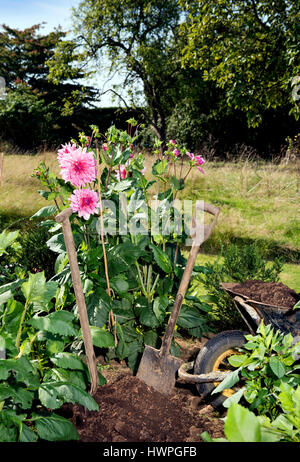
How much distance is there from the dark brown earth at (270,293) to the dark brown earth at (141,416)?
59 cm

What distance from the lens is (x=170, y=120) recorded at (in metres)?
18.1

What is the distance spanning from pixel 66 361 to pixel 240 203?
6.18m

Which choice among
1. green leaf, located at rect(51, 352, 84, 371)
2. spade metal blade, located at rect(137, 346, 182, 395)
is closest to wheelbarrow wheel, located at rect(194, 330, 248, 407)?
spade metal blade, located at rect(137, 346, 182, 395)

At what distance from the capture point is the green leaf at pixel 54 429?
138 centimetres

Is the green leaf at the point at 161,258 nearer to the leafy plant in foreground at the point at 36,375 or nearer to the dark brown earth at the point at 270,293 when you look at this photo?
the dark brown earth at the point at 270,293

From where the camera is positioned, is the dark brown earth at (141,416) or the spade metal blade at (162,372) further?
the spade metal blade at (162,372)

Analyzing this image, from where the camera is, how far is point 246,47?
843cm

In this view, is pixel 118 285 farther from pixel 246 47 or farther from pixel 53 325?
pixel 246 47

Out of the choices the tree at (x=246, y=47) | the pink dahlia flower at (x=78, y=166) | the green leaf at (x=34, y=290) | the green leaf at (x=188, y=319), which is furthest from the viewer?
the tree at (x=246, y=47)

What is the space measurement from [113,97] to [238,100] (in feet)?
27.9

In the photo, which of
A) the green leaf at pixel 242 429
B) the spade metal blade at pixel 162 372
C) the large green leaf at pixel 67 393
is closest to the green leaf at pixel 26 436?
the large green leaf at pixel 67 393

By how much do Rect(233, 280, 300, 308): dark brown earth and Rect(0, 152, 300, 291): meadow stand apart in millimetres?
1953
